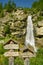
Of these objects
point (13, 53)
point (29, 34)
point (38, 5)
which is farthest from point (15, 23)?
point (13, 53)

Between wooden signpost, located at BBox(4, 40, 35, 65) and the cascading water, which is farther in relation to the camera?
the cascading water

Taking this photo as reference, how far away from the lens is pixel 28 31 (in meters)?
43.6

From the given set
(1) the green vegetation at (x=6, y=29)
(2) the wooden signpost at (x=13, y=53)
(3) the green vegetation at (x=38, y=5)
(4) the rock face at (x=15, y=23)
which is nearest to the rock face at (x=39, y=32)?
(4) the rock face at (x=15, y=23)

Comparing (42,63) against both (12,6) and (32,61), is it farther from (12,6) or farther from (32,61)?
(12,6)

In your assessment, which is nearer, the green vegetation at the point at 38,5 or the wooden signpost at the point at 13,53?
the wooden signpost at the point at 13,53

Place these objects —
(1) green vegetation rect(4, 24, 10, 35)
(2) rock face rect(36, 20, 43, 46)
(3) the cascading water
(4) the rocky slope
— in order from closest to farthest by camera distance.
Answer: (2) rock face rect(36, 20, 43, 46)
(4) the rocky slope
(3) the cascading water
(1) green vegetation rect(4, 24, 10, 35)

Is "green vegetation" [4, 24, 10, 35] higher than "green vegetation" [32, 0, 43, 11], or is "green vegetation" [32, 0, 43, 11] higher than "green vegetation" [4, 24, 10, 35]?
"green vegetation" [32, 0, 43, 11]

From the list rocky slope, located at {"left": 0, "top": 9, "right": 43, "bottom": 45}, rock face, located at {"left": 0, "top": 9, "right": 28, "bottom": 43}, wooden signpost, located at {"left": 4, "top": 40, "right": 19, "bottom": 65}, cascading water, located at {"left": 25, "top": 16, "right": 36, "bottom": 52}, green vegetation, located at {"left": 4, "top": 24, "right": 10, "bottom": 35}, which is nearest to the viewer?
wooden signpost, located at {"left": 4, "top": 40, "right": 19, "bottom": 65}

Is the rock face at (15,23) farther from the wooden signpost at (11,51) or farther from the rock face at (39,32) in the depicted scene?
the wooden signpost at (11,51)

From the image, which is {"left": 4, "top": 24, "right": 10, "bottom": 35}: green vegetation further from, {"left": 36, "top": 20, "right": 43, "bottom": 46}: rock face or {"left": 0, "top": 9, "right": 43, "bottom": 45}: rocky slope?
{"left": 36, "top": 20, "right": 43, "bottom": 46}: rock face

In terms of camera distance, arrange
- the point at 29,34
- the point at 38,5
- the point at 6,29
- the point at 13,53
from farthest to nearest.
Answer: the point at 38,5 → the point at 29,34 → the point at 6,29 → the point at 13,53

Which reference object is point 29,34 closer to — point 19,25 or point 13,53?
point 19,25

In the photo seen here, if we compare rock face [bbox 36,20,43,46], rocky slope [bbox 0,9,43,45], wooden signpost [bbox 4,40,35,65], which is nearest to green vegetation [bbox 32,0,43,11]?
rocky slope [bbox 0,9,43,45]

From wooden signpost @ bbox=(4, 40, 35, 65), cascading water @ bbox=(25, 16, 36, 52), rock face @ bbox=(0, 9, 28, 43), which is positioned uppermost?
wooden signpost @ bbox=(4, 40, 35, 65)
